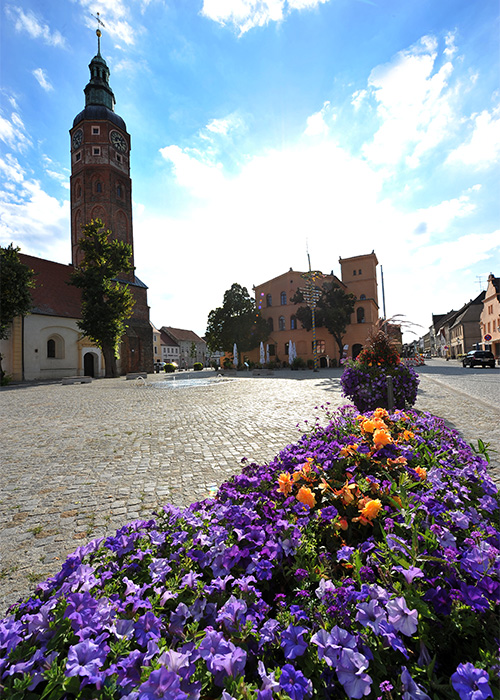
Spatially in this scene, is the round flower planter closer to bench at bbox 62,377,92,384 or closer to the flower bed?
the flower bed

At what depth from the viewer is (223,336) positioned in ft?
155

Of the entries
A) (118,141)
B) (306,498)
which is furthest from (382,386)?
(118,141)

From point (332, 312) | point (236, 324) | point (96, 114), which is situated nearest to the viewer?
point (96, 114)

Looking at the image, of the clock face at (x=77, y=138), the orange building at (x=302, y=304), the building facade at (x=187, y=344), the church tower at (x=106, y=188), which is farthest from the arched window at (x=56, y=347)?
the building facade at (x=187, y=344)

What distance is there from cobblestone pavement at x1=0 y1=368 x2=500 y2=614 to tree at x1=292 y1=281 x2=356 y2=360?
3421 centimetres

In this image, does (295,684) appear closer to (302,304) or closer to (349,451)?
(349,451)

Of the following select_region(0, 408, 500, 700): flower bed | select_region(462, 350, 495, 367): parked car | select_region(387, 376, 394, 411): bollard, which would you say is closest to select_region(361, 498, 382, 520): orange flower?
select_region(0, 408, 500, 700): flower bed

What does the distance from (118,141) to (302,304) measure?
32144 millimetres

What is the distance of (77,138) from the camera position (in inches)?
1713

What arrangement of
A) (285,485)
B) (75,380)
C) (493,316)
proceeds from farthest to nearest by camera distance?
(493,316) → (75,380) → (285,485)

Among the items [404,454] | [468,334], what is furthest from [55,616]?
[468,334]

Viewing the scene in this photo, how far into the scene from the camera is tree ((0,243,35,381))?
24.9 metres

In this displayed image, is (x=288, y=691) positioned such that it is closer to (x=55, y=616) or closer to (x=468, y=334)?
(x=55, y=616)

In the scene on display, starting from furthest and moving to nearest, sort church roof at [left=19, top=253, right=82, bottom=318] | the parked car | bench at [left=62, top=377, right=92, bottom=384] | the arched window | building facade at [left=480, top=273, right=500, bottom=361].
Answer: building facade at [left=480, top=273, right=500, bottom=361] → the arched window → church roof at [left=19, top=253, right=82, bottom=318] → the parked car → bench at [left=62, top=377, right=92, bottom=384]
